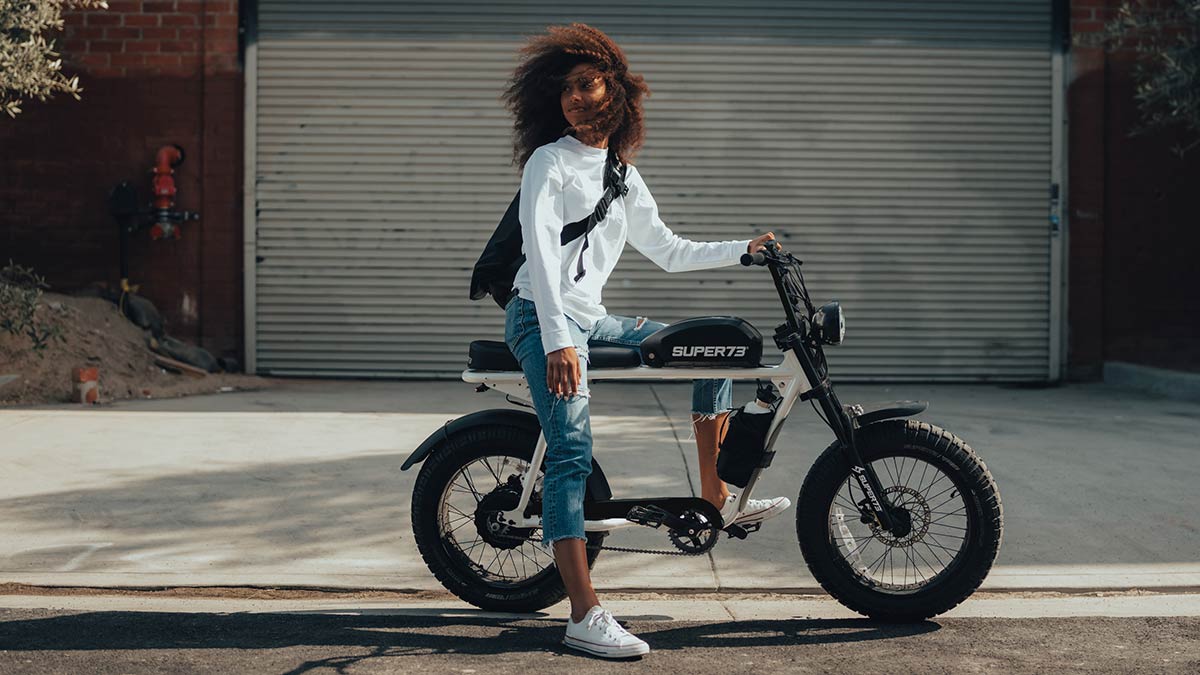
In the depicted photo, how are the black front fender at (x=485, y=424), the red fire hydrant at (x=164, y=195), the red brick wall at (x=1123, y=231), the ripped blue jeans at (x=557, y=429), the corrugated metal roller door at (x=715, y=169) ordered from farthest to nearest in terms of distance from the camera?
the red brick wall at (x=1123, y=231), the corrugated metal roller door at (x=715, y=169), the red fire hydrant at (x=164, y=195), the black front fender at (x=485, y=424), the ripped blue jeans at (x=557, y=429)

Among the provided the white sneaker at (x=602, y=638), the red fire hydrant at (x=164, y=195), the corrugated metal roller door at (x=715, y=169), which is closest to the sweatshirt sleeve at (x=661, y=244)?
the white sneaker at (x=602, y=638)

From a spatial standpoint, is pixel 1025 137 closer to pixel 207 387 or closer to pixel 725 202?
pixel 725 202

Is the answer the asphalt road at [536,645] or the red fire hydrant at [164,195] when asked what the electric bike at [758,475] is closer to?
the asphalt road at [536,645]

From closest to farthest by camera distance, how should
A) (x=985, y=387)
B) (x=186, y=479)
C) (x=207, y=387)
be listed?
(x=186, y=479)
(x=207, y=387)
(x=985, y=387)

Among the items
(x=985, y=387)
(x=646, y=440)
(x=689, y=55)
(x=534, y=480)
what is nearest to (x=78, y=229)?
(x=689, y=55)

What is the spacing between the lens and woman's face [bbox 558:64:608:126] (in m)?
4.88

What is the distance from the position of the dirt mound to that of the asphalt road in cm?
583

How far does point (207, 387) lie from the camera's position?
11.6m

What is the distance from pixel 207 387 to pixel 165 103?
9.66ft

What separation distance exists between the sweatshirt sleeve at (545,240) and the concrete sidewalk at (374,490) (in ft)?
4.92

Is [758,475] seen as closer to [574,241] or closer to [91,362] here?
[574,241]

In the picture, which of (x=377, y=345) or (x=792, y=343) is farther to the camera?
(x=377, y=345)

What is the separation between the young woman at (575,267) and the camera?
4.67 m

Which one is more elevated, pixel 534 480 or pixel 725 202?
pixel 725 202
